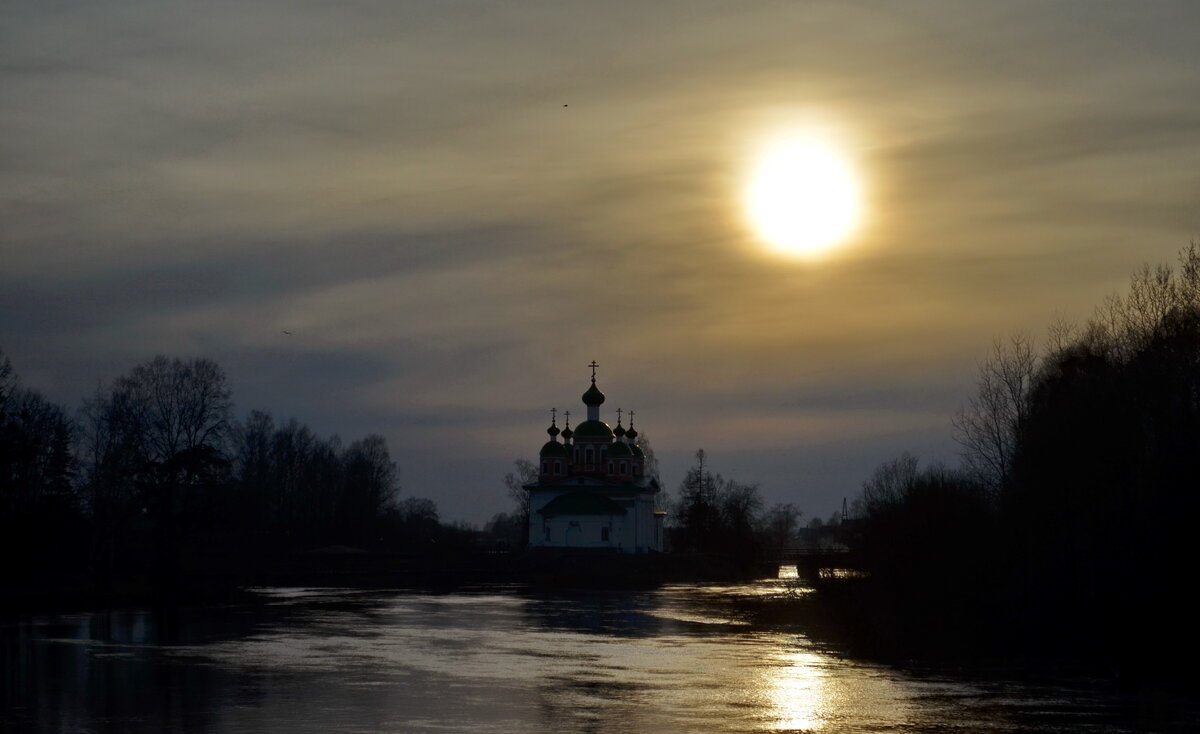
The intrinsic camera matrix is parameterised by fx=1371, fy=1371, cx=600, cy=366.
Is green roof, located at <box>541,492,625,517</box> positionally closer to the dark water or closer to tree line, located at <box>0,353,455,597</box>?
tree line, located at <box>0,353,455,597</box>

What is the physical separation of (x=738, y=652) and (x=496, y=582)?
43.5 m

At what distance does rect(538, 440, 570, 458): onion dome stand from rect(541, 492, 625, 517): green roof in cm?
707

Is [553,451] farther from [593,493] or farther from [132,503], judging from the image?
[132,503]

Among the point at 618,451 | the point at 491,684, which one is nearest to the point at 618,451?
the point at 618,451

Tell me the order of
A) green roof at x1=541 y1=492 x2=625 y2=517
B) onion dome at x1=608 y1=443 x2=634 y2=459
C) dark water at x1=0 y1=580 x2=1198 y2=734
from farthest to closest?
onion dome at x1=608 y1=443 x2=634 y2=459 → green roof at x1=541 y1=492 x2=625 y2=517 → dark water at x1=0 y1=580 x2=1198 y2=734

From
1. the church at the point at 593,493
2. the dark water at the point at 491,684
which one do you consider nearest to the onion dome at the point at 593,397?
the church at the point at 593,493

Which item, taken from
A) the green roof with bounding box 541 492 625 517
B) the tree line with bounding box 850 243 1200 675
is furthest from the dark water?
the green roof with bounding box 541 492 625 517

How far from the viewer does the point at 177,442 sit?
232 ft

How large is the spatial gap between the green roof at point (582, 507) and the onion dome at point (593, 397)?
10.6 metres

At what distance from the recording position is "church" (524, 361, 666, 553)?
305 feet

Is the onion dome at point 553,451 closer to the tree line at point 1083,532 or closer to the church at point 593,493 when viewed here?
the church at point 593,493

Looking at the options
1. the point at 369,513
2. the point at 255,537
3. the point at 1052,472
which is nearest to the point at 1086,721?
the point at 1052,472

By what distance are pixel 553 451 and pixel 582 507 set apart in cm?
872

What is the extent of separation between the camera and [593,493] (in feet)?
314
